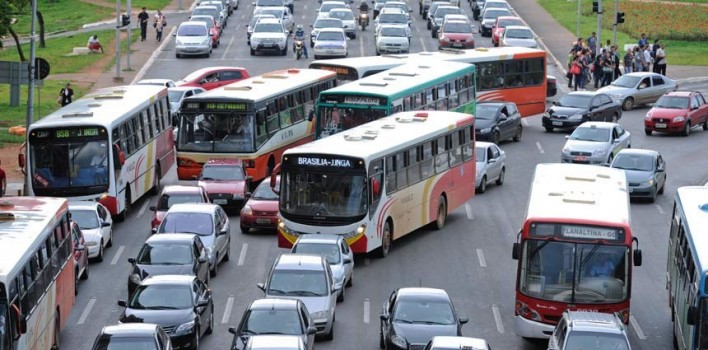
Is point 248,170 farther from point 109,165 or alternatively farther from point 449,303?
point 449,303

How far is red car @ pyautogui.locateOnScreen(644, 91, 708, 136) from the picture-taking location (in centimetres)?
5397

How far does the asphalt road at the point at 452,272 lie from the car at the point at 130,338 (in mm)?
4123

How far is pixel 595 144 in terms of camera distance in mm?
46375

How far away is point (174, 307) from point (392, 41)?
1770 inches

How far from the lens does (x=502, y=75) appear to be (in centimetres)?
5584

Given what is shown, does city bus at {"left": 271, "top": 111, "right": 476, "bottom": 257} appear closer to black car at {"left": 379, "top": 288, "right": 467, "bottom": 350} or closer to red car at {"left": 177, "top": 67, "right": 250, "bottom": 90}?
black car at {"left": 379, "top": 288, "right": 467, "bottom": 350}

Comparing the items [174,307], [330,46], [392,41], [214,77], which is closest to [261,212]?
[174,307]

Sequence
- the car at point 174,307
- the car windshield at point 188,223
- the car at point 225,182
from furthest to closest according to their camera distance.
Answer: the car at point 225,182
the car windshield at point 188,223
the car at point 174,307

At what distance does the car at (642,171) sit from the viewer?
42.7 meters

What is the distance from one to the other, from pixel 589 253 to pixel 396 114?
564 inches

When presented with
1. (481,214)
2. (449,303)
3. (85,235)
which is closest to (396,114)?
(481,214)

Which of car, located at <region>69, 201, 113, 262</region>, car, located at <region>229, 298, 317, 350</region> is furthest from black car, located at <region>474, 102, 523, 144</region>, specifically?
car, located at <region>229, 298, 317, 350</region>

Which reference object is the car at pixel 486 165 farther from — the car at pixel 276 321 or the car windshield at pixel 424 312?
the car at pixel 276 321

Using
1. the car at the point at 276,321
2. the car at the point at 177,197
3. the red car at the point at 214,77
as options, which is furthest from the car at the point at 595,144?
the car at the point at 276,321
